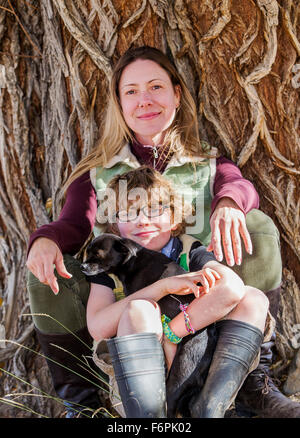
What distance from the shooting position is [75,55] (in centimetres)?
236

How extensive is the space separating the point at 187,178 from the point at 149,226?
379 millimetres

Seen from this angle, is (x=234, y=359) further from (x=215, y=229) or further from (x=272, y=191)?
(x=272, y=191)

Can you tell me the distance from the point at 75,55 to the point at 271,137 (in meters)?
1.00

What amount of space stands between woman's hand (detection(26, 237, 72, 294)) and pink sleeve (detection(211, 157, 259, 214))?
60 cm

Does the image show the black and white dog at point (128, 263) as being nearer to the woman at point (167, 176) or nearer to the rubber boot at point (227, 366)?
the woman at point (167, 176)

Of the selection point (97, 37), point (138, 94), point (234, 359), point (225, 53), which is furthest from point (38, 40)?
point (234, 359)

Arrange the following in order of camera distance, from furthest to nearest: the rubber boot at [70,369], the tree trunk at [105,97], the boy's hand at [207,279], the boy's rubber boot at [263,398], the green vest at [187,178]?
the tree trunk at [105,97] < the green vest at [187,178] < the rubber boot at [70,369] < the boy's rubber boot at [263,398] < the boy's hand at [207,279]

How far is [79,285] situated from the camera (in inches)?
77.1

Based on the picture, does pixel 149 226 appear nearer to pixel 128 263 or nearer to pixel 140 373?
pixel 128 263

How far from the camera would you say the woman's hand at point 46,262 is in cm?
173

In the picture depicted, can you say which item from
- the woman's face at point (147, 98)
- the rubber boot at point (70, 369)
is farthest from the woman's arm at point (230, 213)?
the rubber boot at point (70, 369)

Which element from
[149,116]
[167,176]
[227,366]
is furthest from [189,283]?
[149,116]

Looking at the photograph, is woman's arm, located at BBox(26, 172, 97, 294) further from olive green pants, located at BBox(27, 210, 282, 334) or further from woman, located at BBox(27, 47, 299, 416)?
olive green pants, located at BBox(27, 210, 282, 334)

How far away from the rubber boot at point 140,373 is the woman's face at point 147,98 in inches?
37.1
